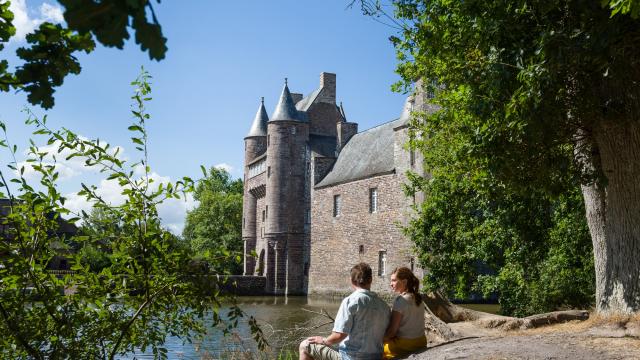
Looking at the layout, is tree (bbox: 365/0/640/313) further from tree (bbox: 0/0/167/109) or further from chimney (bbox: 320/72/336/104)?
chimney (bbox: 320/72/336/104)

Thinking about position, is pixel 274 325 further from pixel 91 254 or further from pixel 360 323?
pixel 91 254

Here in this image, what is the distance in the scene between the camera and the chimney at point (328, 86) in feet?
143

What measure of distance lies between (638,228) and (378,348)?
4.13 m

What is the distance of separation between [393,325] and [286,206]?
34.1 m

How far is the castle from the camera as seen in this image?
32.4 metres

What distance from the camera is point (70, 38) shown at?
7.83 ft

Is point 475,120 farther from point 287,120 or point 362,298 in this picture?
point 287,120

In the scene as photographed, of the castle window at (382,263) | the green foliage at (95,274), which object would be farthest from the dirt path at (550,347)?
the castle window at (382,263)

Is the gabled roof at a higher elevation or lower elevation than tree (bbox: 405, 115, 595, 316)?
higher

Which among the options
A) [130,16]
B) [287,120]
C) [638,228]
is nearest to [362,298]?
[638,228]

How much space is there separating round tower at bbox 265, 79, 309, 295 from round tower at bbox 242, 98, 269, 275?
220 inches

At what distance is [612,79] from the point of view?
7.76m

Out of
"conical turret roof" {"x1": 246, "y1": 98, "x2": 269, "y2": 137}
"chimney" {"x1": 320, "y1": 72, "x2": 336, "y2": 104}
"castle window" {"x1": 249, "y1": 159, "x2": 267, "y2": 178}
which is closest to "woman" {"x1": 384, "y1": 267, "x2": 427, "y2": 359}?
"castle window" {"x1": 249, "y1": 159, "x2": 267, "y2": 178}

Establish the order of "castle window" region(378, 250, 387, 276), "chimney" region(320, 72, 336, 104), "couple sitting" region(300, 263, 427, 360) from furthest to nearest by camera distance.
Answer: "chimney" region(320, 72, 336, 104) → "castle window" region(378, 250, 387, 276) → "couple sitting" region(300, 263, 427, 360)
